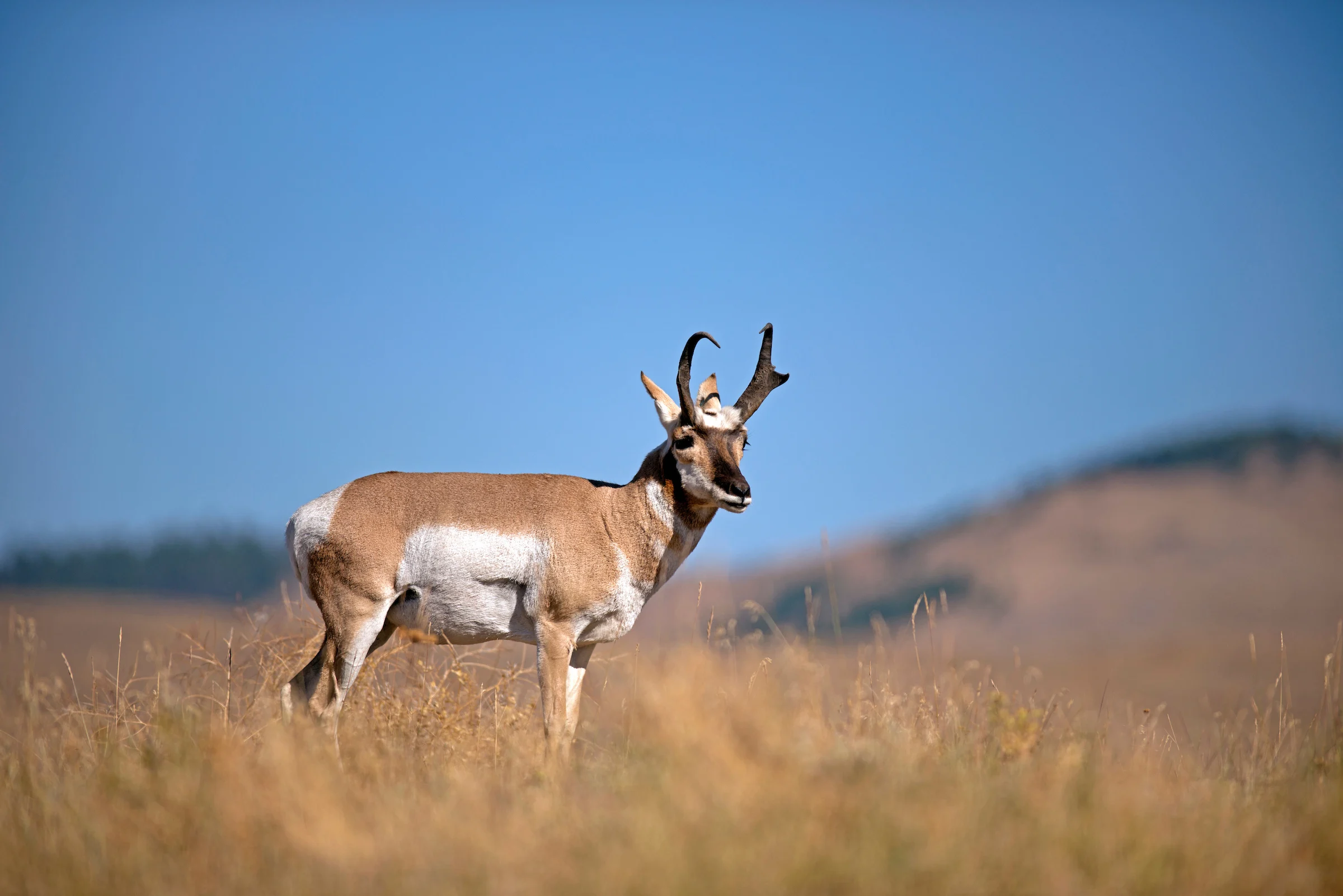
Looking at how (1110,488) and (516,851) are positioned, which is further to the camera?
(1110,488)

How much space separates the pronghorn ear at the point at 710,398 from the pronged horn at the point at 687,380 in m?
0.36

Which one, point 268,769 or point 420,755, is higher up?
point 268,769

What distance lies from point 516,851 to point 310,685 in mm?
4832

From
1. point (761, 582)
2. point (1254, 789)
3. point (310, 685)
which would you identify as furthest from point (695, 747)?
Answer: point (761, 582)

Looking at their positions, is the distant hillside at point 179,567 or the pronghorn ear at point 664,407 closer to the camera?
the pronghorn ear at point 664,407

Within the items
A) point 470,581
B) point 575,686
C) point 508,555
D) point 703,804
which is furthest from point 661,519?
point 703,804

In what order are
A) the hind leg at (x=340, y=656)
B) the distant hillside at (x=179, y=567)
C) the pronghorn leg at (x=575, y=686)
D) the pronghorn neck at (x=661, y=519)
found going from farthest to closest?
the distant hillside at (x=179, y=567)
the pronghorn neck at (x=661, y=519)
the pronghorn leg at (x=575, y=686)
the hind leg at (x=340, y=656)

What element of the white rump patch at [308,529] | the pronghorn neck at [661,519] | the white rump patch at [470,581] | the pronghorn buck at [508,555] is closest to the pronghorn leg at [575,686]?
the pronghorn buck at [508,555]

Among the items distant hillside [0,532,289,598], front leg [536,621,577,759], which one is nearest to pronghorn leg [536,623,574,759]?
front leg [536,621,577,759]

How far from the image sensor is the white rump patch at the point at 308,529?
30.5ft

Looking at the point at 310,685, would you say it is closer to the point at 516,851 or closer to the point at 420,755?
the point at 420,755

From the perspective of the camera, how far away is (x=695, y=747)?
5789 mm

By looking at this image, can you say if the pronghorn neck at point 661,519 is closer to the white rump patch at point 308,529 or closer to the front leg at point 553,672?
the front leg at point 553,672

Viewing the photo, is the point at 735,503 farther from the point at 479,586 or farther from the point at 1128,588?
the point at 1128,588
